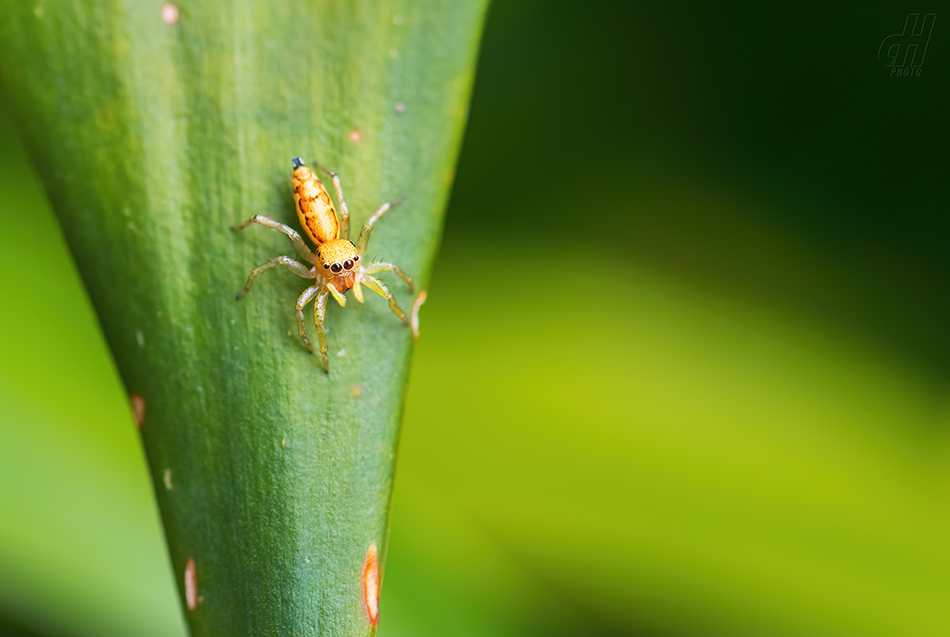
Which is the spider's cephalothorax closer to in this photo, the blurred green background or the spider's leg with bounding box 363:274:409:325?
the spider's leg with bounding box 363:274:409:325

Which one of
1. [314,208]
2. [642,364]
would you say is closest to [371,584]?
[314,208]

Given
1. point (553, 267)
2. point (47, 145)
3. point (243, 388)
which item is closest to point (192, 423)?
point (243, 388)

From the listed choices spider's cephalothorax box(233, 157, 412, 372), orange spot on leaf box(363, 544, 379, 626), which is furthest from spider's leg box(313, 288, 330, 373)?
orange spot on leaf box(363, 544, 379, 626)

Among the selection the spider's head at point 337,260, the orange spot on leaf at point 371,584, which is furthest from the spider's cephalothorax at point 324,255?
the orange spot on leaf at point 371,584

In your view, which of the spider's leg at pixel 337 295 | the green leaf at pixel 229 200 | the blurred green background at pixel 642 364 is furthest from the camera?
the blurred green background at pixel 642 364

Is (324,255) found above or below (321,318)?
above

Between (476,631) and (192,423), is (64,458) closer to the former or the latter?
(192,423)

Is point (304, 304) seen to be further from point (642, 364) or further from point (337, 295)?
point (642, 364)

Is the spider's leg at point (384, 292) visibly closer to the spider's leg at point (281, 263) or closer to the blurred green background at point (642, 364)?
the spider's leg at point (281, 263)
